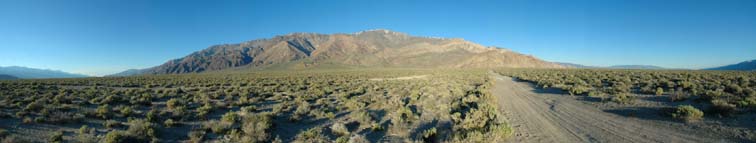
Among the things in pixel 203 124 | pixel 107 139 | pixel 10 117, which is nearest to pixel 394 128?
pixel 203 124

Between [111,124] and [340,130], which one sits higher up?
[111,124]

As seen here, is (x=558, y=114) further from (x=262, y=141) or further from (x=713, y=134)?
(x=262, y=141)

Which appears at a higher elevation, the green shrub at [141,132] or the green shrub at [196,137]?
the green shrub at [141,132]

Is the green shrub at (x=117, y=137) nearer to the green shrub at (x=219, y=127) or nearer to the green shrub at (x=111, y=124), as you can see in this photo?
the green shrub at (x=219, y=127)

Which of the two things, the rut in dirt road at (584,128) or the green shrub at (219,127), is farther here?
the green shrub at (219,127)

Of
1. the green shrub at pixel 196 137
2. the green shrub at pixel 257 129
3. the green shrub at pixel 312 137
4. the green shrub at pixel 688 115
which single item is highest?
the green shrub at pixel 688 115

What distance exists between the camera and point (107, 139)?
669 centimetres

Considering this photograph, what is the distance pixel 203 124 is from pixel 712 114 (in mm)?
16151

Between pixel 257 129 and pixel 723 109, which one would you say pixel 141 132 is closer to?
pixel 257 129

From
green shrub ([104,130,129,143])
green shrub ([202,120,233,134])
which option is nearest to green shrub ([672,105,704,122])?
green shrub ([202,120,233,134])

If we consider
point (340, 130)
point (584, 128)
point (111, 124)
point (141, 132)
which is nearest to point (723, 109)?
point (584, 128)

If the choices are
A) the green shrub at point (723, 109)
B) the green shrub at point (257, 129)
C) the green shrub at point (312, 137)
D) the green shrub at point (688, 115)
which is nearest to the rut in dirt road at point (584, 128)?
the green shrub at point (688, 115)

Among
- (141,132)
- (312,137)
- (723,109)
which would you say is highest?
Answer: (723,109)

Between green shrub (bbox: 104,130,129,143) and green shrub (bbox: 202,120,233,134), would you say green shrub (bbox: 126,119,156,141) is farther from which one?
green shrub (bbox: 202,120,233,134)
